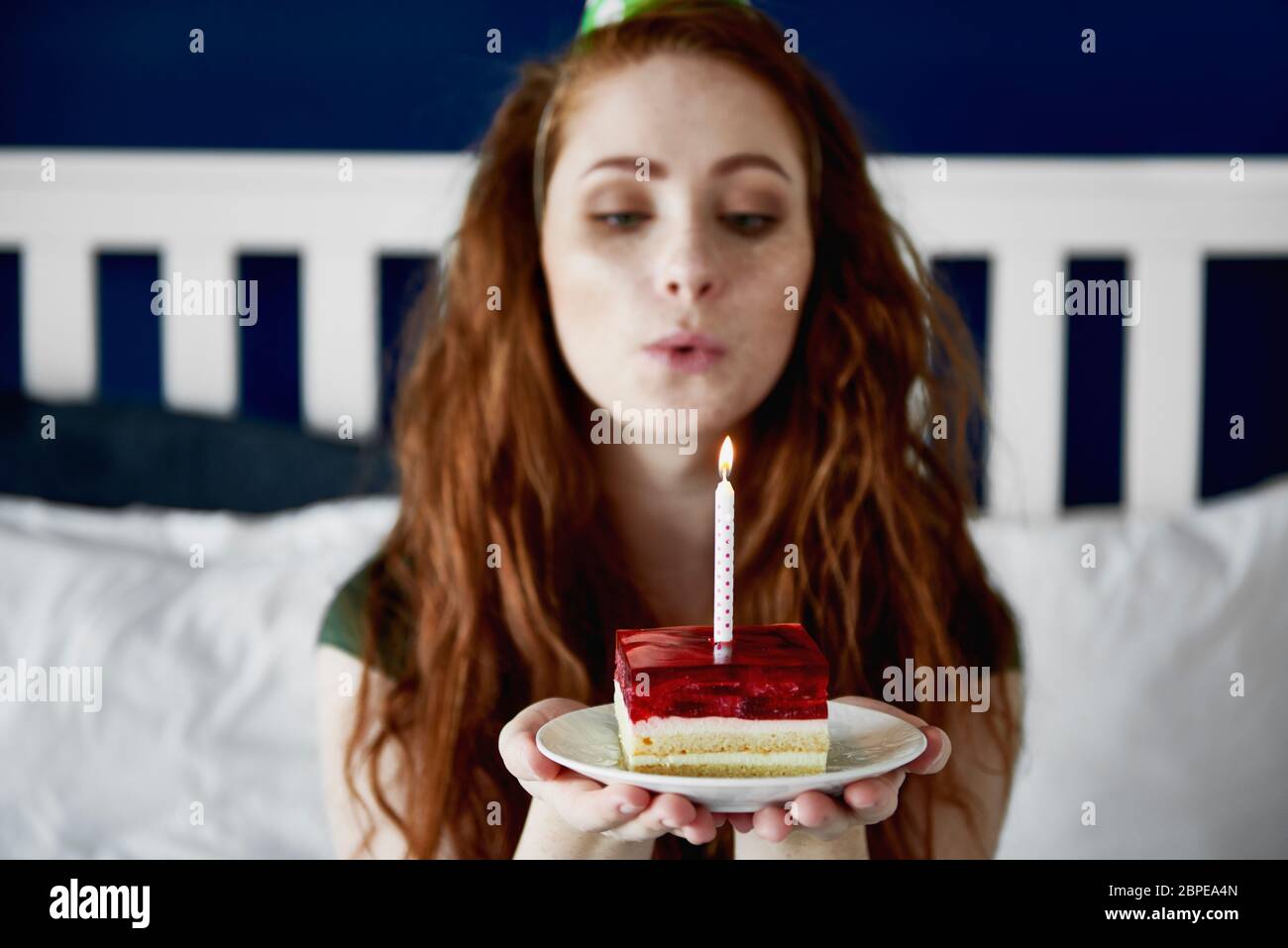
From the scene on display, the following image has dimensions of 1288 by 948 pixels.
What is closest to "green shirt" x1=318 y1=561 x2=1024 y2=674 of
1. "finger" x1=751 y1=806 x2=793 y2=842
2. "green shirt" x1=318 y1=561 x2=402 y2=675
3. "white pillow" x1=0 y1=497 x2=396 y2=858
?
"green shirt" x1=318 y1=561 x2=402 y2=675

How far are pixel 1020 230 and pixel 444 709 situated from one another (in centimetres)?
98

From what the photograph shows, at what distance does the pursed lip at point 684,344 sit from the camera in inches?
37.9

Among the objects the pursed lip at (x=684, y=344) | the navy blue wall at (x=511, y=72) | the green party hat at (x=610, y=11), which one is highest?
the navy blue wall at (x=511, y=72)

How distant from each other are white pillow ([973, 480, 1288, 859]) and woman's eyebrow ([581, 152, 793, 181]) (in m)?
0.63

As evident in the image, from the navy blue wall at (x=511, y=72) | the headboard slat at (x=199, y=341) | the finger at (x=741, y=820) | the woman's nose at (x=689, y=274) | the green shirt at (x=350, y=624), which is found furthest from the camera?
the headboard slat at (x=199, y=341)

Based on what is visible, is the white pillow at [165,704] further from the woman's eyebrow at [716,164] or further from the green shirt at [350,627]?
the woman's eyebrow at [716,164]

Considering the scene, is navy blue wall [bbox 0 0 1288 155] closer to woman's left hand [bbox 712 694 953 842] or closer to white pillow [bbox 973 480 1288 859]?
white pillow [bbox 973 480 1288 859]

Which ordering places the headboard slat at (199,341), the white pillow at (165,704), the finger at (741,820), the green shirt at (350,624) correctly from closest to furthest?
the finger at (741,820), the green shirt at (350,624), the white pillow at (165,704), the headboard slat at (199,341)

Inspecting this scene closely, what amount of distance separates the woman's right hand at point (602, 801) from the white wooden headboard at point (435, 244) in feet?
3.27

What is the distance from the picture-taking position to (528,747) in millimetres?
600

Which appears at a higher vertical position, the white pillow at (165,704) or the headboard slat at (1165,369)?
the headboard slat at (1165,369)

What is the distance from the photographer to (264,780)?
124 centimetres

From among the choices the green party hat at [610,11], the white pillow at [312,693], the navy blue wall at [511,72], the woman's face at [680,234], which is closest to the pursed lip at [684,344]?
the woman's face at [680,234]

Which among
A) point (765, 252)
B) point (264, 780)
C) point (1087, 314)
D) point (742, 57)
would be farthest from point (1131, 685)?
point (264, 780)
